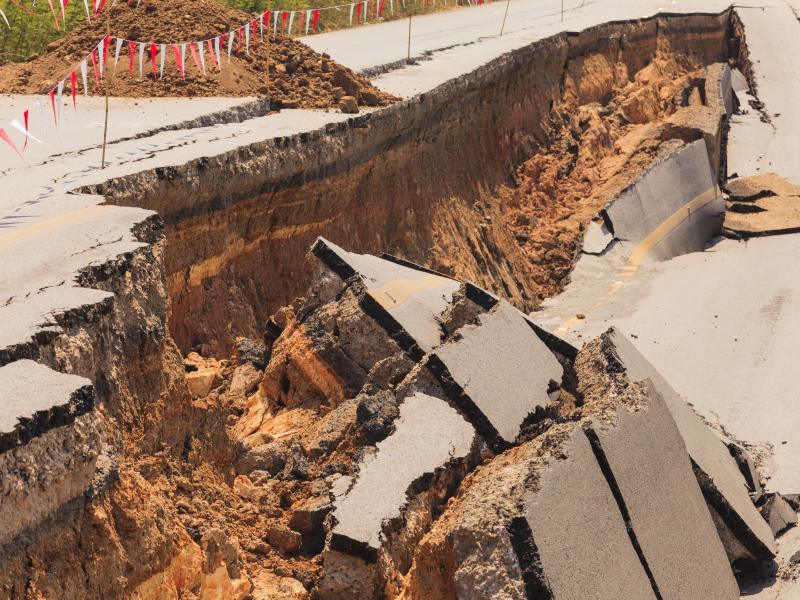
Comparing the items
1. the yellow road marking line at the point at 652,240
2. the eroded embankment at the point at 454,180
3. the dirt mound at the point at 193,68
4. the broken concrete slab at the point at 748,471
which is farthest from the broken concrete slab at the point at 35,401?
the yellow road marking line at the point at 652,240

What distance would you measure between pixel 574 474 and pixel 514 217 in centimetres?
1304

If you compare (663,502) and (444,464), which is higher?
(444,464)

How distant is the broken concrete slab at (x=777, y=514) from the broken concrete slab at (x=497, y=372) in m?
2.18

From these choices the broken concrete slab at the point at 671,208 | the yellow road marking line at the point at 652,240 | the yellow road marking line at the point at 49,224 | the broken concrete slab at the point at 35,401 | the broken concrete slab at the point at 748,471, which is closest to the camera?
the broken concrete slab at the point at 35,401

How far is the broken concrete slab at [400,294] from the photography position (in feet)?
33.2

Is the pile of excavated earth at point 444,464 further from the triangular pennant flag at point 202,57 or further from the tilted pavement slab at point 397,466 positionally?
the triangular pennant flag at point 202,57

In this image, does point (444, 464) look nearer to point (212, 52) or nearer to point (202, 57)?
point (202, 57)

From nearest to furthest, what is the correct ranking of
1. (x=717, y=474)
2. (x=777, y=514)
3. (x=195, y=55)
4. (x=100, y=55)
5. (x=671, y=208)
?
(x=717, y=474)
(x=777, y=514)
(x=100, y=55)
(x=195, y=55)
(x=671, y=208)

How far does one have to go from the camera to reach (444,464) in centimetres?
858

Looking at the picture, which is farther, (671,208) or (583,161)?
(583,161)

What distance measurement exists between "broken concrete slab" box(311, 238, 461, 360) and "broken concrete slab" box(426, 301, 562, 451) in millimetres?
560

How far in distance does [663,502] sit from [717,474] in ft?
4.87

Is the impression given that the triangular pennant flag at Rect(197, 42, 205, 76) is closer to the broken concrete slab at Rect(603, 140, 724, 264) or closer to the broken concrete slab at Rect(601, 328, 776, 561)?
the broken concrete slab at Rect(603, 140, 724, 264)

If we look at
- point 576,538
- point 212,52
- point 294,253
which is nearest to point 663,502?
point 576,538
